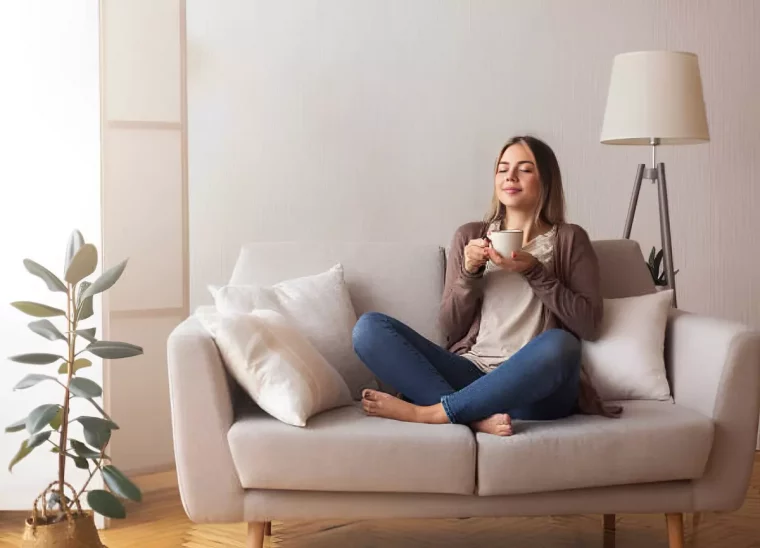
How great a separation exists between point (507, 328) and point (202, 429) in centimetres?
90

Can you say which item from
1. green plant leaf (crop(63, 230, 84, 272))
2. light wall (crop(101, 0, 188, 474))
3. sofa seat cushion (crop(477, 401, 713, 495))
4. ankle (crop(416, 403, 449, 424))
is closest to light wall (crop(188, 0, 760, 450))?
light wall (crop(101, 0, 188, 474))

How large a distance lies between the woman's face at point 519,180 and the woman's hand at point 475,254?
0.26 metres

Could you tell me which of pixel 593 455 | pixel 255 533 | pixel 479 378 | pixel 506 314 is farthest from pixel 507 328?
pixel 255 533

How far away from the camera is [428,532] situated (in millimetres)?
2643

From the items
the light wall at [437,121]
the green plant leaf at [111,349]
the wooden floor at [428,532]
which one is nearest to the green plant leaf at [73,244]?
the green plant leaf at [111,349]

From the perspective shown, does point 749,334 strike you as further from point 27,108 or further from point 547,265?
point 27,108

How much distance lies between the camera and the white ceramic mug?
2.27 m

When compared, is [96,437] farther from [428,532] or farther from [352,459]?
[428,532]

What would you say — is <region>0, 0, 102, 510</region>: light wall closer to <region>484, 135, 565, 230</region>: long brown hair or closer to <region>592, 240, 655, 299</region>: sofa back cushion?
<region>484, 135, 565, 230</region>: long brown hair

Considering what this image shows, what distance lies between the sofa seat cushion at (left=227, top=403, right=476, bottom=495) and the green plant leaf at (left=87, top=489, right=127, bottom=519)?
0.36m

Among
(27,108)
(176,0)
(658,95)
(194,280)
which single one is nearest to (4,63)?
(27,108)

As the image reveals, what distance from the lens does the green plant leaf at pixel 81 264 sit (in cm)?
215

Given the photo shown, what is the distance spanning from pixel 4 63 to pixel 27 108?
15 centimetres

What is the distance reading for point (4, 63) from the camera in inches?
103
